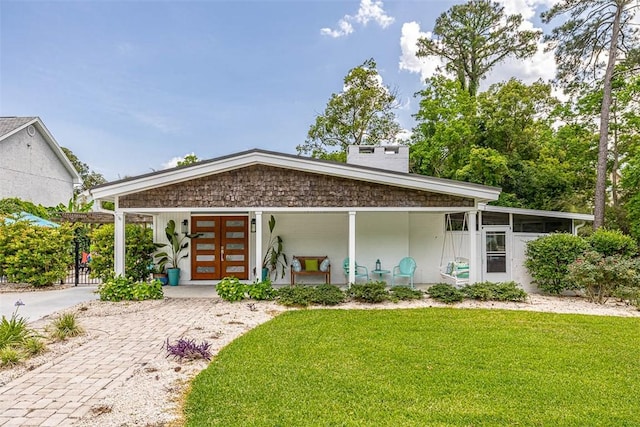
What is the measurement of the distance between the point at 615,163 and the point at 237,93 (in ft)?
63.8

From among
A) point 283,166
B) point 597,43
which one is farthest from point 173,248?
point 597,43

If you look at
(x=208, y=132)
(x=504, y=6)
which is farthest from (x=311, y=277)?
(x=504, y=6)

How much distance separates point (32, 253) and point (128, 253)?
300 cm

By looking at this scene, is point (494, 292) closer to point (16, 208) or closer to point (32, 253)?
point (32, 253)

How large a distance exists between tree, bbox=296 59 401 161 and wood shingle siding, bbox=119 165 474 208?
44.8ft

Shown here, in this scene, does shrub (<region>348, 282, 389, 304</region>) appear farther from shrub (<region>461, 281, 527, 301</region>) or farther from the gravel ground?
shrub (<region>461, 281, 527, 301</region>)

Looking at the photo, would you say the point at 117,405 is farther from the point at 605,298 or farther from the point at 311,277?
the point at 605,298

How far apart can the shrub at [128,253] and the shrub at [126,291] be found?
1.53 meters

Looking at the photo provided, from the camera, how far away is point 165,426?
2.96 meters

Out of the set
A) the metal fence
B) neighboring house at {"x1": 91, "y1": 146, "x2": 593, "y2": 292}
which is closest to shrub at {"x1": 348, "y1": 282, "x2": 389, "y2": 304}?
neighboring house at {"x1": 91, "y1": 146, "x2": 593, "y2": 292}

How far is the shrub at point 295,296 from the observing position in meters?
7.95

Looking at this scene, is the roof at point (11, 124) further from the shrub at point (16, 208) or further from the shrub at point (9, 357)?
the shrub at point (9, 357)

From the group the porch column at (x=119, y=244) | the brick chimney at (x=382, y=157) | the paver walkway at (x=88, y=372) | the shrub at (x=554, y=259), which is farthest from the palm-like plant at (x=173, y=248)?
the shrub at (x=554, y=259)

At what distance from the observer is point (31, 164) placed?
17984 millimetres
